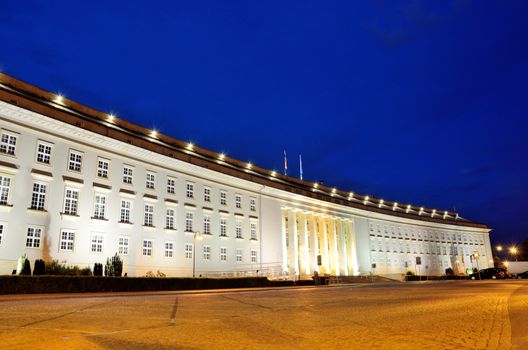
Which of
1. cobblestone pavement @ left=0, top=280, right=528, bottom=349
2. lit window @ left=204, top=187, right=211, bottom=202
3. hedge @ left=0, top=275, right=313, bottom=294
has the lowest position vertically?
cobblestone pavement @ left=0, top=280, right=528, bottom=349

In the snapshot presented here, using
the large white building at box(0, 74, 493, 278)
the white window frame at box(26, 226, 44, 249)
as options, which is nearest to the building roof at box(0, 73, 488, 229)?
the large white building at box(0, 74, 493, 278)

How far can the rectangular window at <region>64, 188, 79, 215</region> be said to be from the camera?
31203 mm

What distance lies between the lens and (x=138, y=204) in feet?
121

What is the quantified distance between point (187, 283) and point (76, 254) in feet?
29.0

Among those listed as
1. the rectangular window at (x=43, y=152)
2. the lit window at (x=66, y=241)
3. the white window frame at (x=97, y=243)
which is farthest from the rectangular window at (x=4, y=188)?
the white window frame at (x=97, y=243)

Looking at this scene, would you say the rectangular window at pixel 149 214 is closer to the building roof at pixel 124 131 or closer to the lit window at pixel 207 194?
the building roof at pixel 124 131

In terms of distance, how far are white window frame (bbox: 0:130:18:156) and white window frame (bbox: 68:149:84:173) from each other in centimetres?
417

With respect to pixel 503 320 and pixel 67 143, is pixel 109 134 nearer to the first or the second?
pixel 67 143

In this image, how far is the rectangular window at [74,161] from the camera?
3241 cm

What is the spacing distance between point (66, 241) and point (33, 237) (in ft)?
7.93

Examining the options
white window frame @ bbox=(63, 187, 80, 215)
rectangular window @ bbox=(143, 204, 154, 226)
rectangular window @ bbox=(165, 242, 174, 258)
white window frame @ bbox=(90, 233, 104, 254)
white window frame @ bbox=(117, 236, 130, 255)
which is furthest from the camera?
rectangular window @ bbox=(165, 242, 174, 258)

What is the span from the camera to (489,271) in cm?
5912

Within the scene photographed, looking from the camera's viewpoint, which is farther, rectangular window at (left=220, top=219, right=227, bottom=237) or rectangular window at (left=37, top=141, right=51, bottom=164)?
rectangular window at (left=220, top=219, right=227, bottom=237)

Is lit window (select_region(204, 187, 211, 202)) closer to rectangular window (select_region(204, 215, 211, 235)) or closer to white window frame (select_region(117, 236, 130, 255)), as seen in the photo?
rectangular window (select_region(204, 215, 211, 235))
